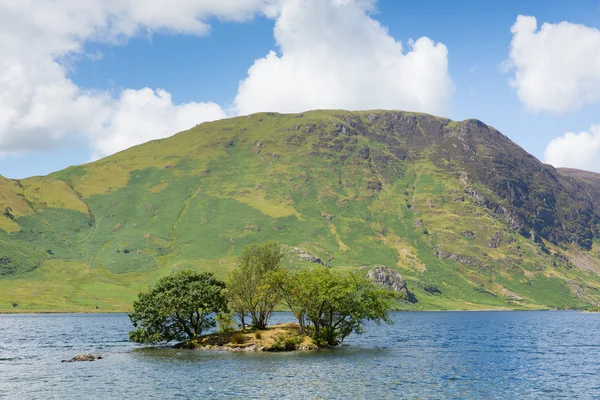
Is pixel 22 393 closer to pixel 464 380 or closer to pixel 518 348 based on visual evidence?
pixel 464 380

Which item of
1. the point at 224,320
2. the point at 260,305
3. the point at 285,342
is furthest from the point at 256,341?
the point at 260,305

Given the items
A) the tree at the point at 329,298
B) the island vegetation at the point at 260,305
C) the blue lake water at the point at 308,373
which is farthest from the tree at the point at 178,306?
the tree at the point at 329,298

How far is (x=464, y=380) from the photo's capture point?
76.1m

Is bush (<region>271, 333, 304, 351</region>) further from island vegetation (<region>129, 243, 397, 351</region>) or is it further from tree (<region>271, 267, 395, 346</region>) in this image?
tree (<region>271, 267, 395, 346</region>)

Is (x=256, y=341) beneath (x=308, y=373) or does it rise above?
above

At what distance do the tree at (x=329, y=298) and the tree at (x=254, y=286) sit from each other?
14.6 ft

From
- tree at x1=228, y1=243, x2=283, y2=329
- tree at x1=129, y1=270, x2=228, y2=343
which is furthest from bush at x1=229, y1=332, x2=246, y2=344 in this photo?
tree at x1=228, y1=243, x2=283, y2=329

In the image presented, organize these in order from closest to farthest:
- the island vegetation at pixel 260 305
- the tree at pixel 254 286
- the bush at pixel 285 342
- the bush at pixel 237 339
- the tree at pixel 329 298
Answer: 1. the bush at pixel 285 342
2. the tree at pixel 329 298
3. the island vegetation at pixel 260 305
4. the bush at pixel 237 339
5. the tree at pixel 254 286

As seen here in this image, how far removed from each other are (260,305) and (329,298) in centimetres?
2032

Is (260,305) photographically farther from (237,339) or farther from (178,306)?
(178,306)

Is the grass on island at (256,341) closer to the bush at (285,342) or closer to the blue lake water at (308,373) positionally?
the bush at (285,342)

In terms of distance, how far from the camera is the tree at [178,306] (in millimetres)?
112688

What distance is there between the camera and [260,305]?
120 metres

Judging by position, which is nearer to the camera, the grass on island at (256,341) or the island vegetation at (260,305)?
the grass on island at (256,341)
